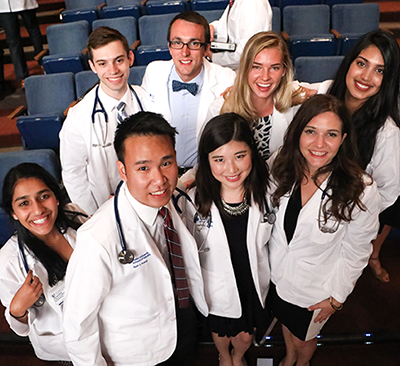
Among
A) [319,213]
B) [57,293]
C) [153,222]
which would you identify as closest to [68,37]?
[57,293]

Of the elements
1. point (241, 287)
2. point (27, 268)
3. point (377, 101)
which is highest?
point (377, 101)

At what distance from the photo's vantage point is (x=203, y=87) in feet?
7.60

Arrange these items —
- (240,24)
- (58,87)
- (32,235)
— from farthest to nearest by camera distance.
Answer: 1. (58,87)
2. (240,24)
3. (32,235)

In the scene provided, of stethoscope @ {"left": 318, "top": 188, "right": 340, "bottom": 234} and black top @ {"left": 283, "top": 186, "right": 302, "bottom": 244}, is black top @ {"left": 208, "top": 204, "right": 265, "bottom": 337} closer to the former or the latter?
black top @ {"left": 283, "top": 186, "right": 302, "bottom": 244}

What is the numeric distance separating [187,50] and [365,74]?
1017 mm

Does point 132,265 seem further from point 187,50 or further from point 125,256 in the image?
point 187,50

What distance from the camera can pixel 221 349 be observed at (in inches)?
78.1

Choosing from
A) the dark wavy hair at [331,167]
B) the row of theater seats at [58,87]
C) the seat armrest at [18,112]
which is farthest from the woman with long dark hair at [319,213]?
the seat armrest at [18,112]

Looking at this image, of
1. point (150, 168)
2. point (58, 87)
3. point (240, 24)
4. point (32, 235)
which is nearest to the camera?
point (150, 168)

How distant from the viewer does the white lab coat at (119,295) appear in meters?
1.26

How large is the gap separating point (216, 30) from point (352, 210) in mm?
2372

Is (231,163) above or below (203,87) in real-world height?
below

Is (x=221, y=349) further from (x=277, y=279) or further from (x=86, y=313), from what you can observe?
(x=86, y=313)

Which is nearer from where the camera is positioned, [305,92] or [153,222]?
[153,222]
